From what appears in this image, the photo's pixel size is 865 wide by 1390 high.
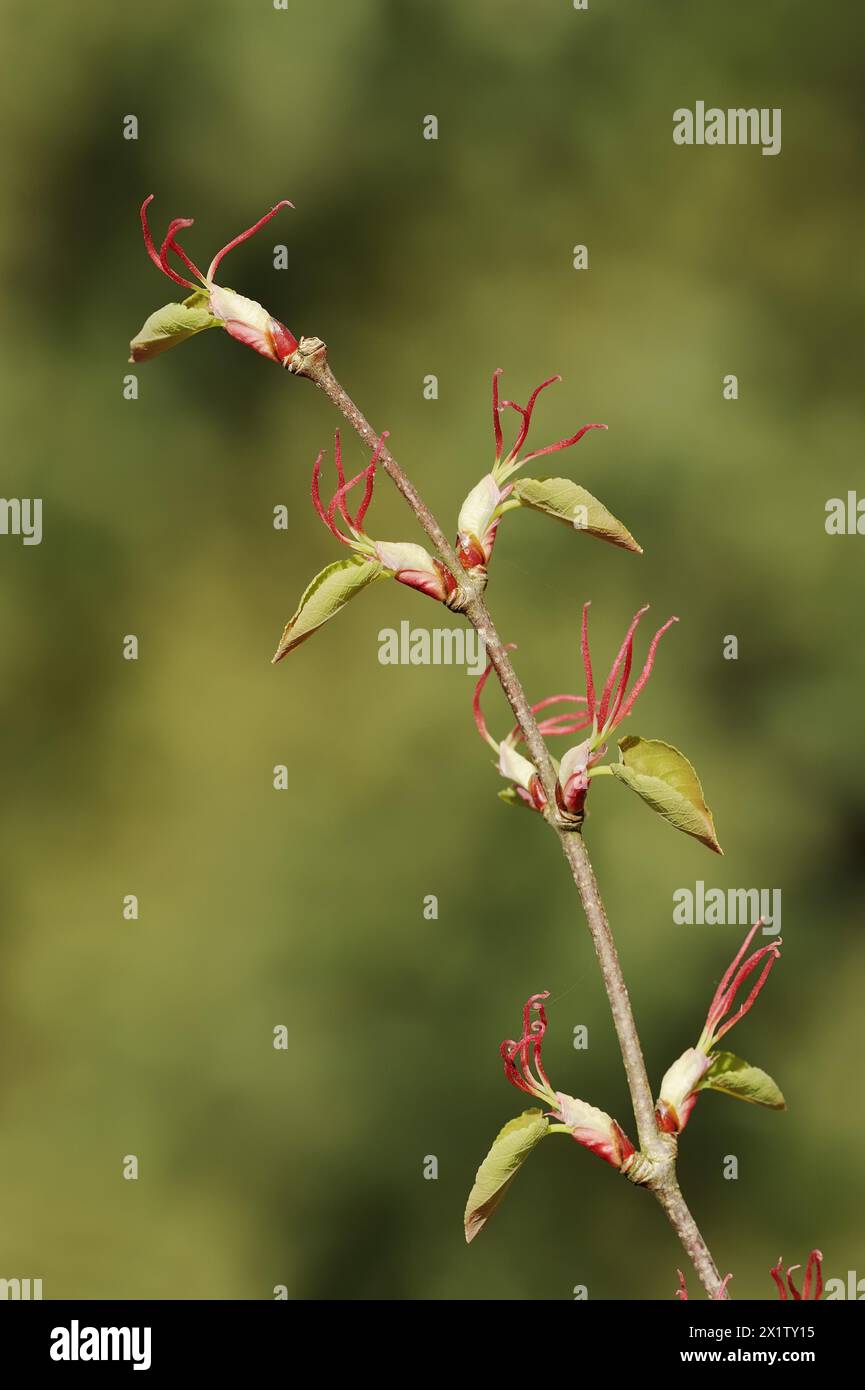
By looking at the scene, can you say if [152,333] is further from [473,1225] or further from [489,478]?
[473,1225]

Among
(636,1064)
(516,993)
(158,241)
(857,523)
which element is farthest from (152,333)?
(857,523)

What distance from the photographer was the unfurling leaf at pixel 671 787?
16.3 inches

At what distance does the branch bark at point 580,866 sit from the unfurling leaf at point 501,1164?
0.11 feet

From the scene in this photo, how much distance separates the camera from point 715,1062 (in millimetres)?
458

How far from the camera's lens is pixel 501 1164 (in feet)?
1.37

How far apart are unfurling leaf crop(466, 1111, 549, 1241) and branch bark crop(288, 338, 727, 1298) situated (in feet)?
0.11

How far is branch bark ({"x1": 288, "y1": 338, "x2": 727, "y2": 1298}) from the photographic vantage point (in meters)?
0.38

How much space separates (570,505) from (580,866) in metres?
0.11

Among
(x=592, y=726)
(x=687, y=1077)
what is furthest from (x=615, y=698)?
(x=687, y=1077)

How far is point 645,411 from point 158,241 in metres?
0.82

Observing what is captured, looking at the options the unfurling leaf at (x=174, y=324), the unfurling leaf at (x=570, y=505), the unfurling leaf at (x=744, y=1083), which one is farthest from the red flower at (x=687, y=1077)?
the unfurling leaf at (x=174, y=324)

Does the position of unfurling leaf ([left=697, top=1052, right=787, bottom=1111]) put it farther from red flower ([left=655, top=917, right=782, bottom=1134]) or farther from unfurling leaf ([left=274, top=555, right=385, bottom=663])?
unfurling leaf ([left=274, top=555, right=385, bottom=663])

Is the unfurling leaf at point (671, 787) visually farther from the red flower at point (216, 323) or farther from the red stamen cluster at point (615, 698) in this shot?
the red flower at point (216, 323)

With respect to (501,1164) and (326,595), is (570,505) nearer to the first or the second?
(326,595)
